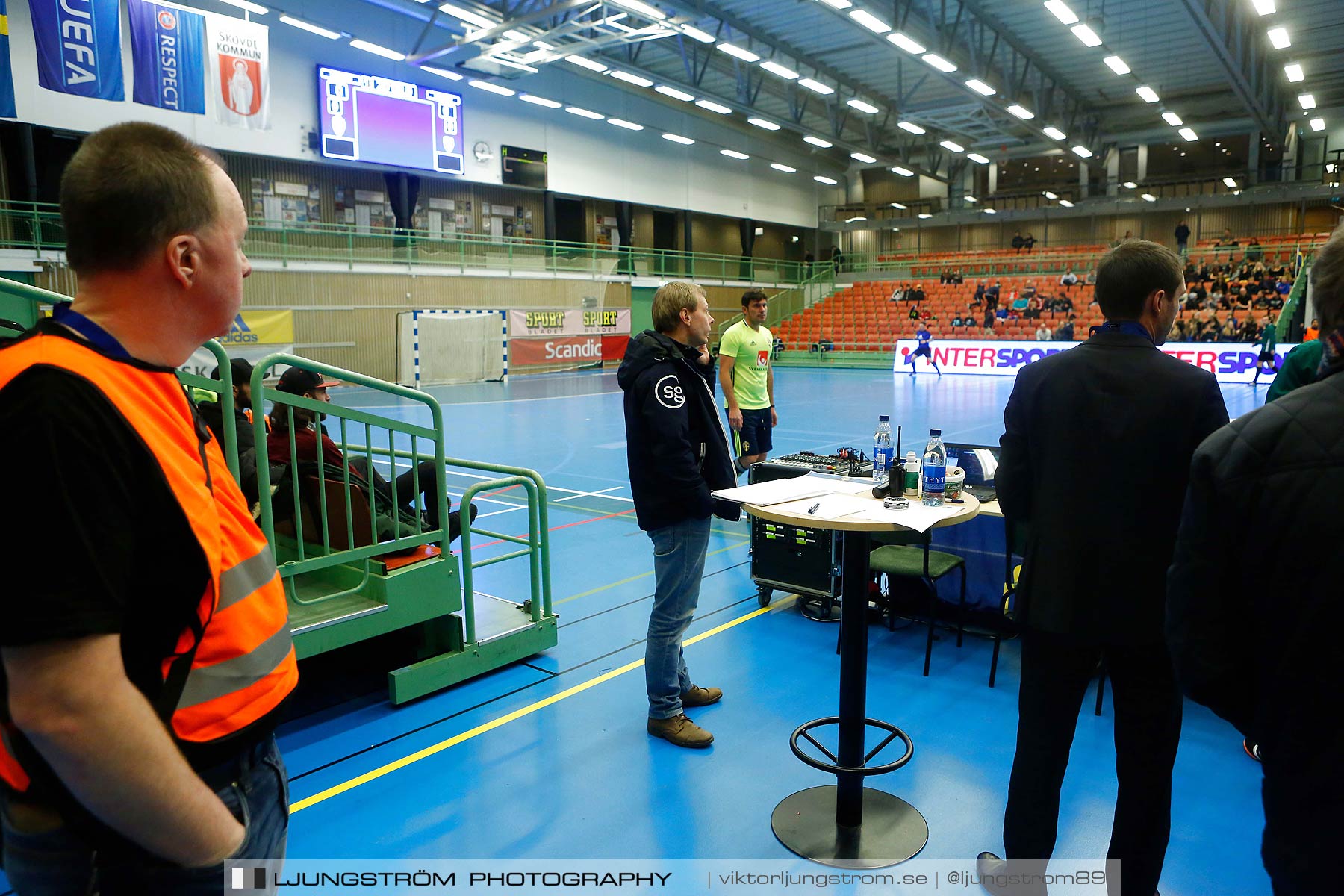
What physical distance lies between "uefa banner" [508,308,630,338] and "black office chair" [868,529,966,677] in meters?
22.4

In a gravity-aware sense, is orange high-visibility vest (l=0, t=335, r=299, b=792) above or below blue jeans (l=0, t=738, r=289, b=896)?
above

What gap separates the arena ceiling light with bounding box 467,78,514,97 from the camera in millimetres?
25047

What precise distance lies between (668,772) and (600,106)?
30.0 meters

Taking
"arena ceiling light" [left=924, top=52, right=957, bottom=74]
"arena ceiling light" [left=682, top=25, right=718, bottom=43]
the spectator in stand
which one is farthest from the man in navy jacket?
the spectator in stand

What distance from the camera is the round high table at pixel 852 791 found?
3.01 metres

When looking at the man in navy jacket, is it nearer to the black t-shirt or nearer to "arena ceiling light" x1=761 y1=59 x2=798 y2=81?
the black t-shirt

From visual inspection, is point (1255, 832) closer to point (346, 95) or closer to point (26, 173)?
point (26, 173)

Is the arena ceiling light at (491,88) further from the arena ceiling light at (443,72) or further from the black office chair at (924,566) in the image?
the black office chair at (924,566)

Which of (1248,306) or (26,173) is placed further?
(1248,306)

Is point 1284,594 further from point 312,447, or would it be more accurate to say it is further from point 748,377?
point 748,377

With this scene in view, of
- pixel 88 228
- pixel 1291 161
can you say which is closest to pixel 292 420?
pixel 88 228

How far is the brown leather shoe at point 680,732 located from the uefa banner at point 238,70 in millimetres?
18366

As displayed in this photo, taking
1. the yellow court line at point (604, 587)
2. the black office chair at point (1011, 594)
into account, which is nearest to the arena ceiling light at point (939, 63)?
Answer: the yellow court line at point (604, 587)

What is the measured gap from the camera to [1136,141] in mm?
34062
